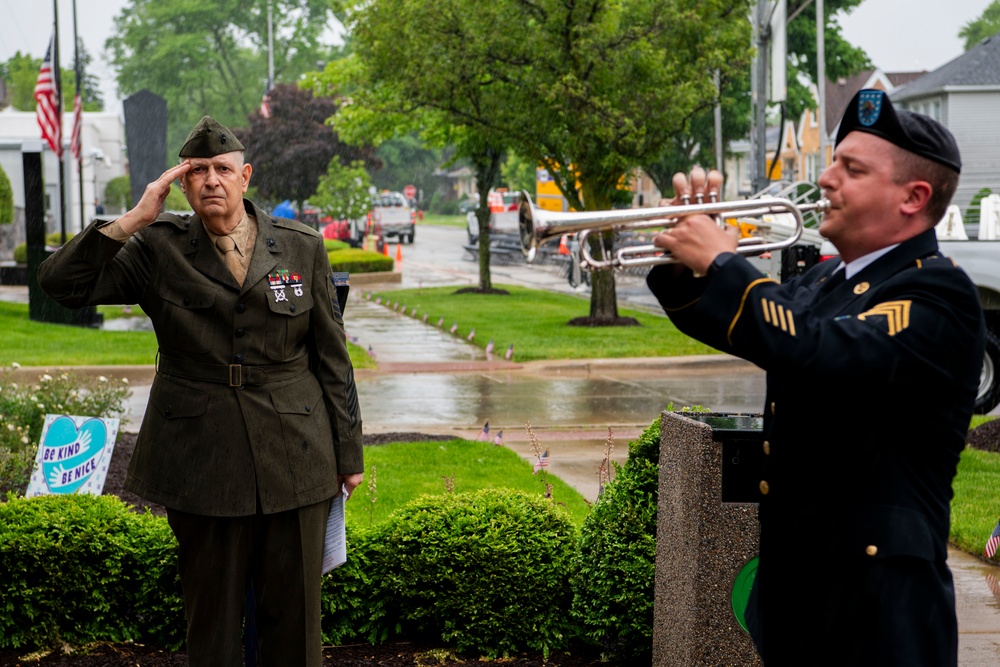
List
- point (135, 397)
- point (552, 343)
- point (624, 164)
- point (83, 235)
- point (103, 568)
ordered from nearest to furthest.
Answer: point (83, 235) < point (103, 568) < point (135, 397) < point (552, 343) < point (624, 164)

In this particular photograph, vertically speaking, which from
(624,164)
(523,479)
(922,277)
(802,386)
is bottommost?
(523,479)

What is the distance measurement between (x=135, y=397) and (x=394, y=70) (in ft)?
26.2

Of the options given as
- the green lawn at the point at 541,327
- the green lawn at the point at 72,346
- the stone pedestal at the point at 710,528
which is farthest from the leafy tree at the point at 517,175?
the stone pedestal at the point at 710,528

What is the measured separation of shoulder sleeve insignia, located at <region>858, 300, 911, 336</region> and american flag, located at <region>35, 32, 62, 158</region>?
20.6m

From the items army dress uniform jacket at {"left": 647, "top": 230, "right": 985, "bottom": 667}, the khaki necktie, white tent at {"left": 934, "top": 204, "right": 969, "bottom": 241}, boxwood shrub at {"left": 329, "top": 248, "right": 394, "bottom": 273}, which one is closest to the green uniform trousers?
the khaki necktie

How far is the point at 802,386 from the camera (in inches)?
97.5

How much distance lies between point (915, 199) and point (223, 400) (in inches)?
83.4

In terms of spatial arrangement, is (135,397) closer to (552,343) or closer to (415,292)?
(552,343)

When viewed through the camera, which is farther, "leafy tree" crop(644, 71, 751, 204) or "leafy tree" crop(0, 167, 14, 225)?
"leafy tree" crop(644, 71, 751, 204)

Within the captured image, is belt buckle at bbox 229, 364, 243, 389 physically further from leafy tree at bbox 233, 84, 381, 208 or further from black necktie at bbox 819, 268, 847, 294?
leafy tree at bbox 233, 84, 381, 208

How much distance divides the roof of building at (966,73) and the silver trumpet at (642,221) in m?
45.9

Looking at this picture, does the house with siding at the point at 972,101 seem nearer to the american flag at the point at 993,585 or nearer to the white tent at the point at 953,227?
the white tent at the point at 953,227

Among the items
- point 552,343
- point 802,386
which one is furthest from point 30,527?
point 552,343

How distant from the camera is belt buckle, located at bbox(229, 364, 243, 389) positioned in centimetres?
363
